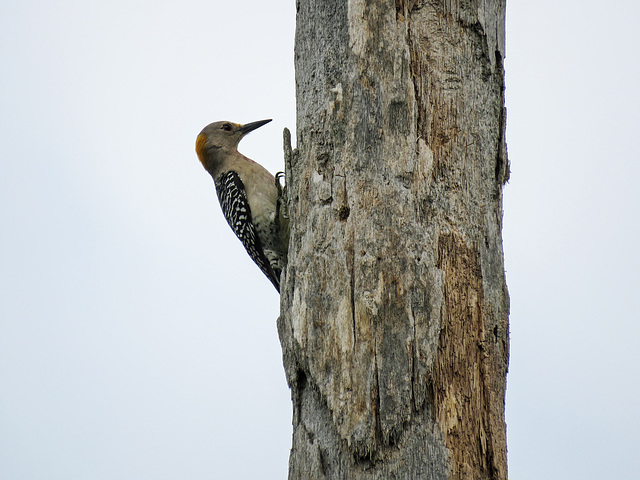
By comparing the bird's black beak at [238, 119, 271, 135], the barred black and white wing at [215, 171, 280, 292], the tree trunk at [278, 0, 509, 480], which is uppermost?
the bird's black beak at [238, 119, 271, 135]

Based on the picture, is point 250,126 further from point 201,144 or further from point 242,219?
point 242,219

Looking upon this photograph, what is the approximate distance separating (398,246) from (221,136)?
359 centimetres

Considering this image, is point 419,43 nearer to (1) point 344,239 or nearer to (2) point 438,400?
(1) point 344,239

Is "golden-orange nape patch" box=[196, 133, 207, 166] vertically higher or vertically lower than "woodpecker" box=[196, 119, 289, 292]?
higher

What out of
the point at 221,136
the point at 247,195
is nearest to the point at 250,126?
the point at 221,136

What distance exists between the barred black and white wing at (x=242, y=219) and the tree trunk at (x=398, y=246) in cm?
221

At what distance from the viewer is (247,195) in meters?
5.78

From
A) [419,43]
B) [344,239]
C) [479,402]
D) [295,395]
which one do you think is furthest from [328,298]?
[419,43]

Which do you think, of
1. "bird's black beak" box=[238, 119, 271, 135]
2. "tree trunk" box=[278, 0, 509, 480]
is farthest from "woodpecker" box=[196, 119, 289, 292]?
"tree trunk" box=[278, 0, 509, 480]

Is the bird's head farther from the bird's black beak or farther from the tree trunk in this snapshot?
the tree trunk

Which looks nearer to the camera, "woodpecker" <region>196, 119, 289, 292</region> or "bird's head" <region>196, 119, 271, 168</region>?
"woodpecker" <region>196, 119, 289, 292</region>

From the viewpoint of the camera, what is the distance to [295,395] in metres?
3.26

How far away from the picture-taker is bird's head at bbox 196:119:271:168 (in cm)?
635

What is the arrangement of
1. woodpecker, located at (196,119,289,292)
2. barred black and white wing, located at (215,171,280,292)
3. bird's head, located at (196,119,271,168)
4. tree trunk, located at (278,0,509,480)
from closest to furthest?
tree trunk, located at (278,0,509,480)
woodpecker, located at (196,119,289,292)
barred black and white wing, located at (215,171,280,292)
bird's head, located at (196,119,271,168)
